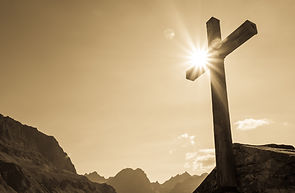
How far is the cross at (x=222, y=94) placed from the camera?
4.39 metres

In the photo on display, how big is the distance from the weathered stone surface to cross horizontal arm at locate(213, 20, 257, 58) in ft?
5.43

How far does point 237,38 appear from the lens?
4746mm

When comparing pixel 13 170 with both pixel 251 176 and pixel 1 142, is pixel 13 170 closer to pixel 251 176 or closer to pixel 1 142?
pixel 1 142

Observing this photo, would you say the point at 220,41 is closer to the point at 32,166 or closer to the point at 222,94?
the point at 222,94

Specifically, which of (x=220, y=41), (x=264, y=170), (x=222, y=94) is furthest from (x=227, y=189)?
(x=220, y=41)

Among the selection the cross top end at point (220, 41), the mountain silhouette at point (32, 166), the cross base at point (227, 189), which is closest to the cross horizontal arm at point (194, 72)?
the cross top end at point (220, 41)

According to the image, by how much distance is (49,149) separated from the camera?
624 feet

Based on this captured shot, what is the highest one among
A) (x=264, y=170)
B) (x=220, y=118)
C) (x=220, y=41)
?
(x=220, y=41)

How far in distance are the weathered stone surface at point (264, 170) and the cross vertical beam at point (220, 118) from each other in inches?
8.0

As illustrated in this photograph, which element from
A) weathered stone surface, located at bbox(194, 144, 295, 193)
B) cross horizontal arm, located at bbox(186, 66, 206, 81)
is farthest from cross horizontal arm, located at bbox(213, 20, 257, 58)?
weathered stone surface, located at bbox(194, 144, 295, 193)

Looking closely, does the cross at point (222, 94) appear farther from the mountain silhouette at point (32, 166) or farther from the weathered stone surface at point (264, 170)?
the mountain silhouette at point (32, 166)

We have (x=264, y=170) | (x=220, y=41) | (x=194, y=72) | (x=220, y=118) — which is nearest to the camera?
(x=264, y=170)

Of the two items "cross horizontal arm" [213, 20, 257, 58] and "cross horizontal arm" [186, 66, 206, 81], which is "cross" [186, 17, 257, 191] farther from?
"cross horizontal arm" [186, 66, 206, 81]

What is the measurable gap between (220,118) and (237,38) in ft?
4.43
